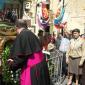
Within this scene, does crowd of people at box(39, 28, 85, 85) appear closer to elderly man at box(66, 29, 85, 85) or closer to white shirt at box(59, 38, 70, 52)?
elderly man at box(66, 29, 85, 85)

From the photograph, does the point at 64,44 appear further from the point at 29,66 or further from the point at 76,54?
the point at 29,66

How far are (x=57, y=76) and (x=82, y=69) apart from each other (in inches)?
35.4

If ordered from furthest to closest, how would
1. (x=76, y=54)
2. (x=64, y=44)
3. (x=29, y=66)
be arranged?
(x=64, y=44) < (x=76, y=54) < (x=29, y=66)

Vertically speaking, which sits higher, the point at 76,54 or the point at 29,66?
the point at 29,66

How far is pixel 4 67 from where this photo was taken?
848cm

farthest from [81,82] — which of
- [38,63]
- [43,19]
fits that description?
[43,19]

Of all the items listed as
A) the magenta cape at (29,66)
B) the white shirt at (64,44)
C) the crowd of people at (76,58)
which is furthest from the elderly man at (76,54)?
the magenta cape at (29,66)

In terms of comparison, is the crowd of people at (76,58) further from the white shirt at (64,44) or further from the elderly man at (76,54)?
the white shirt at (64,44)

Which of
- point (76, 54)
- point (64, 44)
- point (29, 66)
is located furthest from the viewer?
point (64, 44)

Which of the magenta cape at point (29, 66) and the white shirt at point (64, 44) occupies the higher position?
the magenta cape at point (29, 66)

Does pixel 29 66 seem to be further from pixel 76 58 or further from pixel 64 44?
pixel 64 44

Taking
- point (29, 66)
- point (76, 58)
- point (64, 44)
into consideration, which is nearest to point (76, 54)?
point (76, 58)

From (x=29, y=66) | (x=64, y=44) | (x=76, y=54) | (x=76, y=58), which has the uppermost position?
(x=29, y=66)

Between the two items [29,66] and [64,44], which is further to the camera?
[64,44]
